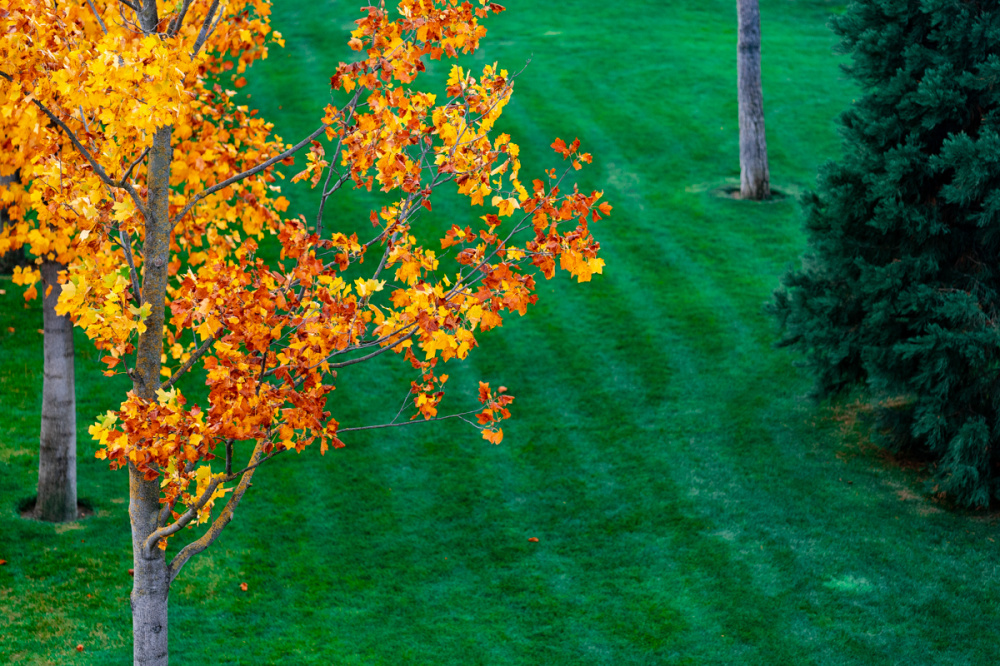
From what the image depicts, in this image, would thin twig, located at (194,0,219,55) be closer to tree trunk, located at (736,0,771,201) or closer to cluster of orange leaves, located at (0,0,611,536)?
cluster of orange leaves, located at (0,0,611,536)

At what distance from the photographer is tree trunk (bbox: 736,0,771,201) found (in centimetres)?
1620

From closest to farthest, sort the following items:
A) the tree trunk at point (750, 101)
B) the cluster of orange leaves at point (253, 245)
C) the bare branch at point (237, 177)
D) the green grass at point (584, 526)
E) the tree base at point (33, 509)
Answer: the cluster of orange leaves at point (253, 245), the bare branch at point (237, 177), the green grass at point (584, 526), the tree base at point (33, 509), the tree trunk at point (750, 101)

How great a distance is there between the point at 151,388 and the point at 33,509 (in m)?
4.81

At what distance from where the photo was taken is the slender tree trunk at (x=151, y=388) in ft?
16.6

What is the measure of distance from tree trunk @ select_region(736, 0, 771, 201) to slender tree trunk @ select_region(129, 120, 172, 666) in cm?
1288

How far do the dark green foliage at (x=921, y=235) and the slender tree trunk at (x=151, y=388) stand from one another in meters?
6.94

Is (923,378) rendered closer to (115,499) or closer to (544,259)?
(544,259)

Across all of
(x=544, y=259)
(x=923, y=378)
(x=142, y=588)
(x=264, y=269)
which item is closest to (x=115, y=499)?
(x=142, y=588)

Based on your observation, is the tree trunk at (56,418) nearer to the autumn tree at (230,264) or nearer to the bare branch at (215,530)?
the autumn tree at (230,264)

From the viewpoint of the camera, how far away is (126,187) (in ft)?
16.7

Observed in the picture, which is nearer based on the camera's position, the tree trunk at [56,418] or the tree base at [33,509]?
the tree trunk at [56,418]

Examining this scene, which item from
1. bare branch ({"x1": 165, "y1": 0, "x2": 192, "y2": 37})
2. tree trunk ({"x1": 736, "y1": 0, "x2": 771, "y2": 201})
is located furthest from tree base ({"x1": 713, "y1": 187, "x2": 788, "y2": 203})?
bare branch ({"x1": 165, "y1": 0, "x2": 192, "y2": 37})

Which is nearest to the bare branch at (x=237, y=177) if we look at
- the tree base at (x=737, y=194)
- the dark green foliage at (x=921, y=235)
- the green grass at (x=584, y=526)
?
the green grass at (x=584, y=526)

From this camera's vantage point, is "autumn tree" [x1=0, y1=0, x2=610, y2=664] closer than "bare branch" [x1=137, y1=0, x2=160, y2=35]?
Yes
